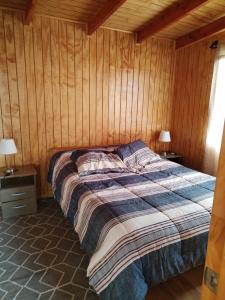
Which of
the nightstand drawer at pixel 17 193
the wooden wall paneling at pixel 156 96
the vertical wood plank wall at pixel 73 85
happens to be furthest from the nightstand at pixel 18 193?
the wooden wall paneling at pixel 156 96

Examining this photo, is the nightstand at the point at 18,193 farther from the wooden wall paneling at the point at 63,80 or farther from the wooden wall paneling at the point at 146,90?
the wooden wall paneling at the point at 146,90

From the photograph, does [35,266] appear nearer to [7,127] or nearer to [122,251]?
[122,251]

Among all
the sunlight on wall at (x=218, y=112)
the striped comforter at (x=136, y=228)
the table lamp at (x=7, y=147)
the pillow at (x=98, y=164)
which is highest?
the sunlight on wall at (x=218, y=112)

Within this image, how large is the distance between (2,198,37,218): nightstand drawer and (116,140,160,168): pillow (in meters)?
1.33

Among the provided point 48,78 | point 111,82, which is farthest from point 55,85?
point 111,82

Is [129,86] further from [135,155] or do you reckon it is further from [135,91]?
[135,155]

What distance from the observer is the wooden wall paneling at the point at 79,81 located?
10.3 ft

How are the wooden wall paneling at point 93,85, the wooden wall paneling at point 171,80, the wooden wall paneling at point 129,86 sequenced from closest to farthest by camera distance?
the wooden wall paneling at point 93,85, the wooden wall paneling at point 129,86, the wooden wall paneling at point 171,80

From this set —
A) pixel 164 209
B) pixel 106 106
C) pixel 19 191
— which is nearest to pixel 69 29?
pixel 106 106

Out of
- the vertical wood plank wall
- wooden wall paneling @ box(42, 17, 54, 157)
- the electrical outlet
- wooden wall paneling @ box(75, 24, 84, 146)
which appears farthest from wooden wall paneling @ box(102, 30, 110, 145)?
the electrical outlet

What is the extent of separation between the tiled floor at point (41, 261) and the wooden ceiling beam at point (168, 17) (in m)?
2.86

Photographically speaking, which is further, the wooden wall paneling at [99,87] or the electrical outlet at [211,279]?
the wooden wall paneling at [99,87]

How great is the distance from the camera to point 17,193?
2.79 metres

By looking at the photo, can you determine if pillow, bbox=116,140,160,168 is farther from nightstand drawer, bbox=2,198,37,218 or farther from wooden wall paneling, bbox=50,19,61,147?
nightstand drawer, bbox=2,198,37,218
